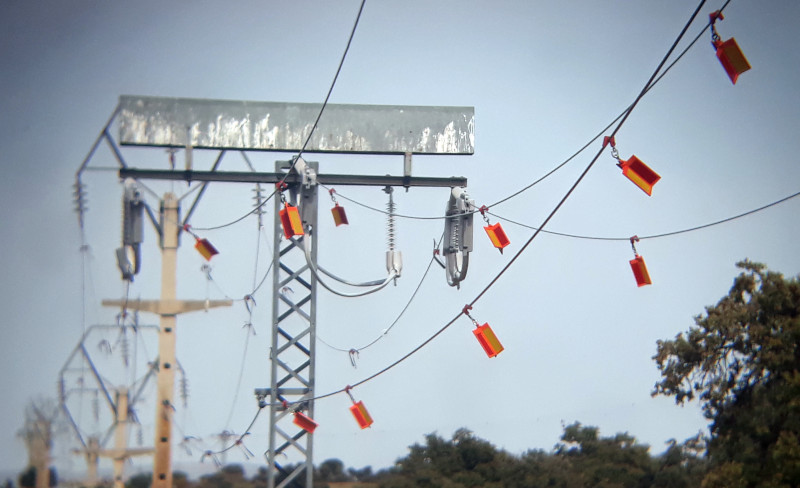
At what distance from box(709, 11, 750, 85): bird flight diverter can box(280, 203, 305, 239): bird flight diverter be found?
6.86 m

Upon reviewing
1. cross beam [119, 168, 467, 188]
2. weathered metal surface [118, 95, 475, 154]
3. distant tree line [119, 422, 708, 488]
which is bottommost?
distant tree line [119, 422, 708, 488]

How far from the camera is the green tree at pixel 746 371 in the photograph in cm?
2578

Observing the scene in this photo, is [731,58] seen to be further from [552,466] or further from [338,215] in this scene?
[552,466]

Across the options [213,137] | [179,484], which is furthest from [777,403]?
[213,137]

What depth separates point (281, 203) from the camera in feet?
52.5

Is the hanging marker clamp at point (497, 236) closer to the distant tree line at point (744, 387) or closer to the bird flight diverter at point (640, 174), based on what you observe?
the bird flight diverter at point (640, 174)

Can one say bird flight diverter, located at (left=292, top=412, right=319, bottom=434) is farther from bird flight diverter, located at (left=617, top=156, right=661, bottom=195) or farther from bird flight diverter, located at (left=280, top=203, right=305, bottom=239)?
bird flight diverter, located at (left=617, top=156, right=661, bottom=195)

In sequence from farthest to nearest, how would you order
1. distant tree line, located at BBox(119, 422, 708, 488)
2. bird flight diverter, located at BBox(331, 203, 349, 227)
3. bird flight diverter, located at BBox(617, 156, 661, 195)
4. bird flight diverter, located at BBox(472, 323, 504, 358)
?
distant tree line, located at BBox(119, 422, 708, 488)
bird flight diverter, located at BBox(331, 203, 349, 227)
bird flight diverter, located at BBox(472, 323, 504, 358)
bird flight diverter, located at BBox(617, 156, 661, 195)

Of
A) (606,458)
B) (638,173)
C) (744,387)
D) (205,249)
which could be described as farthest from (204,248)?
(606,458)

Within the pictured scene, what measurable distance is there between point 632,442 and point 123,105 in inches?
1022

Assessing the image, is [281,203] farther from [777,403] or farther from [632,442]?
[632,442]

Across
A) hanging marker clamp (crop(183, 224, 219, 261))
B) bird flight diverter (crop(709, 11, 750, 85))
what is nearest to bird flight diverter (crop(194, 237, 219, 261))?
hanging marker clamp (crop(183, 224, 219, 261))

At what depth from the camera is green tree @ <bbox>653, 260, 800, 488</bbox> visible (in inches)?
1015

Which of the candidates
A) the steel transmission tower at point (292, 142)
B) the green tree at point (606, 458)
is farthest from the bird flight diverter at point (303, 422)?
the green tree at point (606, 458)
